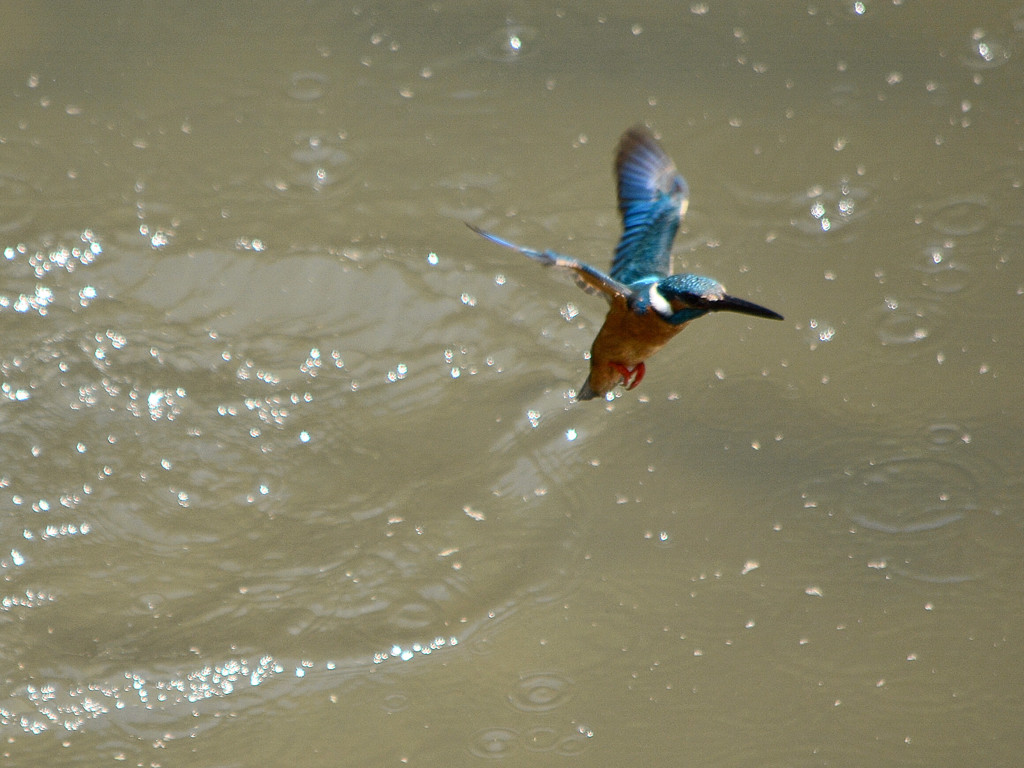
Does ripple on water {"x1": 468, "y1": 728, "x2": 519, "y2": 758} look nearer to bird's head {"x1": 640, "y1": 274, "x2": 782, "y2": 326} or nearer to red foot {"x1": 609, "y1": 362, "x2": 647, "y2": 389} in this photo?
red foot {"x1": 609, "y1": 362, "x2": 647, "y2": 389}

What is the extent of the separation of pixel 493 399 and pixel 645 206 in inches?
41.4

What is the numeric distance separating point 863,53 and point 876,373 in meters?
1.23

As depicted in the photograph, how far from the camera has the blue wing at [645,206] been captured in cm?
213

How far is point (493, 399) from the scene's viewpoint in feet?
10.3

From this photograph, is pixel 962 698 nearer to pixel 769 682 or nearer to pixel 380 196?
pixel 769 682

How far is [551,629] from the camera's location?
2744mm

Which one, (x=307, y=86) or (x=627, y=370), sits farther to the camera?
(x=307, y=86)

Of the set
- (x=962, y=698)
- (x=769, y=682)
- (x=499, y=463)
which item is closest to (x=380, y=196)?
(x=499, y=463)

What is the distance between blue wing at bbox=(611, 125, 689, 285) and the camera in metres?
2.13

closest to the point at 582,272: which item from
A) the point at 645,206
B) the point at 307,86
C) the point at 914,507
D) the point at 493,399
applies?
the point at 645,206

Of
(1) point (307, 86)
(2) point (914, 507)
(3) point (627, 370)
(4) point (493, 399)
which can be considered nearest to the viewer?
(3) point (627, 370)

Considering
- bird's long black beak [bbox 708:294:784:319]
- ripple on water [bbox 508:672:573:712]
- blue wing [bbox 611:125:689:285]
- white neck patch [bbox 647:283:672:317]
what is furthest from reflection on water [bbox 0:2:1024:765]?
bird's long black beak [bbox 708:294:784:319]

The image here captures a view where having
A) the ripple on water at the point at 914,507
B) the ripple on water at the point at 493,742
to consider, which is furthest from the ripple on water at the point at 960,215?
the ripple on water at the point at 493,742

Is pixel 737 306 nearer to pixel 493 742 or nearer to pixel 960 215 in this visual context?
pixel 493 742
